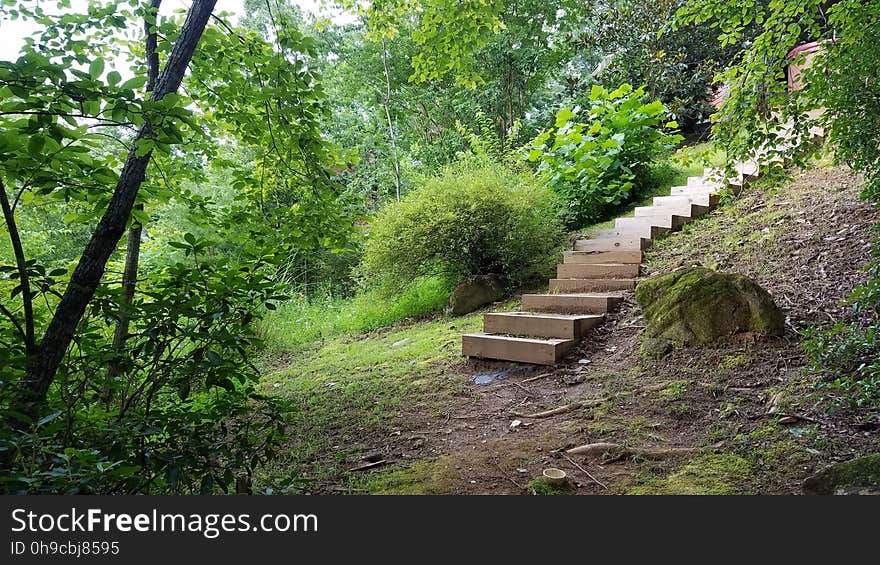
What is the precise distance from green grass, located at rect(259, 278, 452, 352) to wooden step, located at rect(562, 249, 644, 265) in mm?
1834

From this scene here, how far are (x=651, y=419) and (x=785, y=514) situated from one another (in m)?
1.66

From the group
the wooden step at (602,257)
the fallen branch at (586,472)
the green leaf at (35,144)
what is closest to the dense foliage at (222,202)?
the green leaf at (35,144)

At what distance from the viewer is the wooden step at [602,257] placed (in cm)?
570

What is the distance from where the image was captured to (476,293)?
6.69m

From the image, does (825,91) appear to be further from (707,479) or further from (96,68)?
(96,68)

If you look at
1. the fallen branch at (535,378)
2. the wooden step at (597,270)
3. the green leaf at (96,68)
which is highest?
the green leaf at (96,68)

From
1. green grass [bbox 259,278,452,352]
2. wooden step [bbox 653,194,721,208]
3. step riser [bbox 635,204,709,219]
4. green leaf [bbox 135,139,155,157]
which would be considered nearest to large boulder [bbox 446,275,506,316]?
green grass [bbox 259,278,452,352]

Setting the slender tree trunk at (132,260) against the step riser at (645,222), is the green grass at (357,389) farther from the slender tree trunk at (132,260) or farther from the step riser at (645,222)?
the step riser at (645,222)

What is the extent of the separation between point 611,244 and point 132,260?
478cm

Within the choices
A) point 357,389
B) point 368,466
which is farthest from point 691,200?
point 368,466

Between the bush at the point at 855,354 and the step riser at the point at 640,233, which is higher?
the step riser at the point at 640,233

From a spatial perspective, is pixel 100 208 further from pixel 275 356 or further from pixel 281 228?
pixel 275 356

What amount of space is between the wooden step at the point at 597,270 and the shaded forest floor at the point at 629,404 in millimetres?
198

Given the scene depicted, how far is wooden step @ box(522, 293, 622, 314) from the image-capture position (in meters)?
4.93
